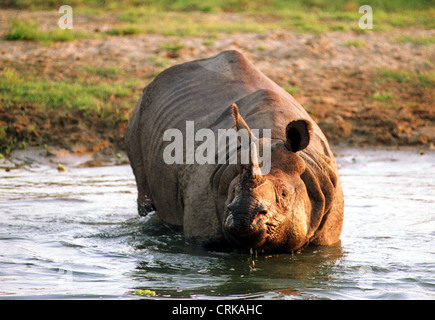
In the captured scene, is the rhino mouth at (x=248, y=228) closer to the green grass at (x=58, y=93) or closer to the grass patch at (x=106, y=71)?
the green grass at (x=58, y=93)

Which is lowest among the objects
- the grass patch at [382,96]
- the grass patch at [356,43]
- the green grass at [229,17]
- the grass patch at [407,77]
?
the grass patch at [382,96]

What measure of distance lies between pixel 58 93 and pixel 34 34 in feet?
9.44

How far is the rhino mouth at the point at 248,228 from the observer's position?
5.57m

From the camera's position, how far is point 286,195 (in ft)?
19.5

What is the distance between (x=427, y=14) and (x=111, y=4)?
306 inches

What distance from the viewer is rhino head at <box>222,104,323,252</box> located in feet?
18.4

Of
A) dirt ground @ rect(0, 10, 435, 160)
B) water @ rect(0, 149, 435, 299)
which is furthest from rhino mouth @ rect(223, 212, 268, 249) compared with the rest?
dirt ground @ rect(0, 10, 435, 160)

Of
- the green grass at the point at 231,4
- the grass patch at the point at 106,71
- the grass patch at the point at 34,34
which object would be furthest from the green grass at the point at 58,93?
the green grass at the point at 231,4

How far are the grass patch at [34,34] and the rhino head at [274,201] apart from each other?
386 inches

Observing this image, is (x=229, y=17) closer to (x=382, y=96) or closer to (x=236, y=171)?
(x=382, y=96)

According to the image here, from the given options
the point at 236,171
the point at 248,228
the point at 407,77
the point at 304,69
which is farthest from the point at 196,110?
the point at 407,77

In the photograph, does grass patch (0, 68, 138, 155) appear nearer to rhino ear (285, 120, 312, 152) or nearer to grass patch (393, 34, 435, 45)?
rhino ear (285, 120, 312, 152)

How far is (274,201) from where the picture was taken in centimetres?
579

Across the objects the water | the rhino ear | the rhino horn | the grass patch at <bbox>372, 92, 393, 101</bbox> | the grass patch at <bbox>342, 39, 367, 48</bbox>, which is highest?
the grass patch at <bbox>342, 39, 367, 48</bbox>
